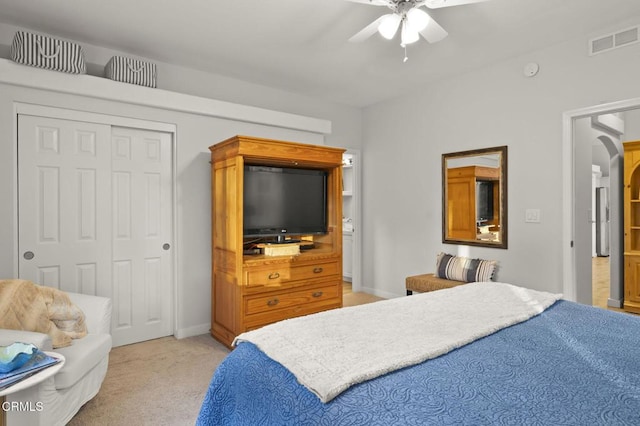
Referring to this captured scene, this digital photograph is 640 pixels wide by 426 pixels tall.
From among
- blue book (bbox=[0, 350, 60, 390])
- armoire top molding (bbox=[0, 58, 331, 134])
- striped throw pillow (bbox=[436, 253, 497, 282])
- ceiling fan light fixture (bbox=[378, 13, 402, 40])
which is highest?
ceiling fan light fixture (bbox=[378, 13, 402, 40])

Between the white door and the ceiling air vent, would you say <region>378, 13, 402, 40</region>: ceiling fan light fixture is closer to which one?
the ceiling air vent

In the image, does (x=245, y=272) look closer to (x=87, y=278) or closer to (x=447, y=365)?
(x=87, y=278)

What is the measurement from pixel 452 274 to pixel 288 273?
1734mm

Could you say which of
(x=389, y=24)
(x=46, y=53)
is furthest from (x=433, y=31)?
(x=46, y=53)

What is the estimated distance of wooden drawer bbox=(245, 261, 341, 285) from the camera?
10.8 ft

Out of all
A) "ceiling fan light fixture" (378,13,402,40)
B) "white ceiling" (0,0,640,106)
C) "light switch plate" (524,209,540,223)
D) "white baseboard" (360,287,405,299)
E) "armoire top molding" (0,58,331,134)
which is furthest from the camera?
"white baseboard" (360,287,405,299)

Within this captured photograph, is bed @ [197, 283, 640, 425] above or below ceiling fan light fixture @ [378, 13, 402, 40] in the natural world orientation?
below

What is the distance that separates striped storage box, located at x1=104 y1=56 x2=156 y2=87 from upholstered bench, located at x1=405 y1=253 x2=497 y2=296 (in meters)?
3.32

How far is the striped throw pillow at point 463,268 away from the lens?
3.69 metres

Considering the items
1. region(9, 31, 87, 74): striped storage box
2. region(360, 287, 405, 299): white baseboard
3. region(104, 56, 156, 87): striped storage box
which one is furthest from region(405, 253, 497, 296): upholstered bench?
region(9, 31, 87, 74): striped storage box

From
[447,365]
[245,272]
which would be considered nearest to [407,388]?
[447,365]

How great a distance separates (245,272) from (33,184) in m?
1.82

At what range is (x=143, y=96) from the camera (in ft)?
11.1

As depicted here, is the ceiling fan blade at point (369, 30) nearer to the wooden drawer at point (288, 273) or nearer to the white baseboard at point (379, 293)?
the wooden drawer at point (288, 273)
